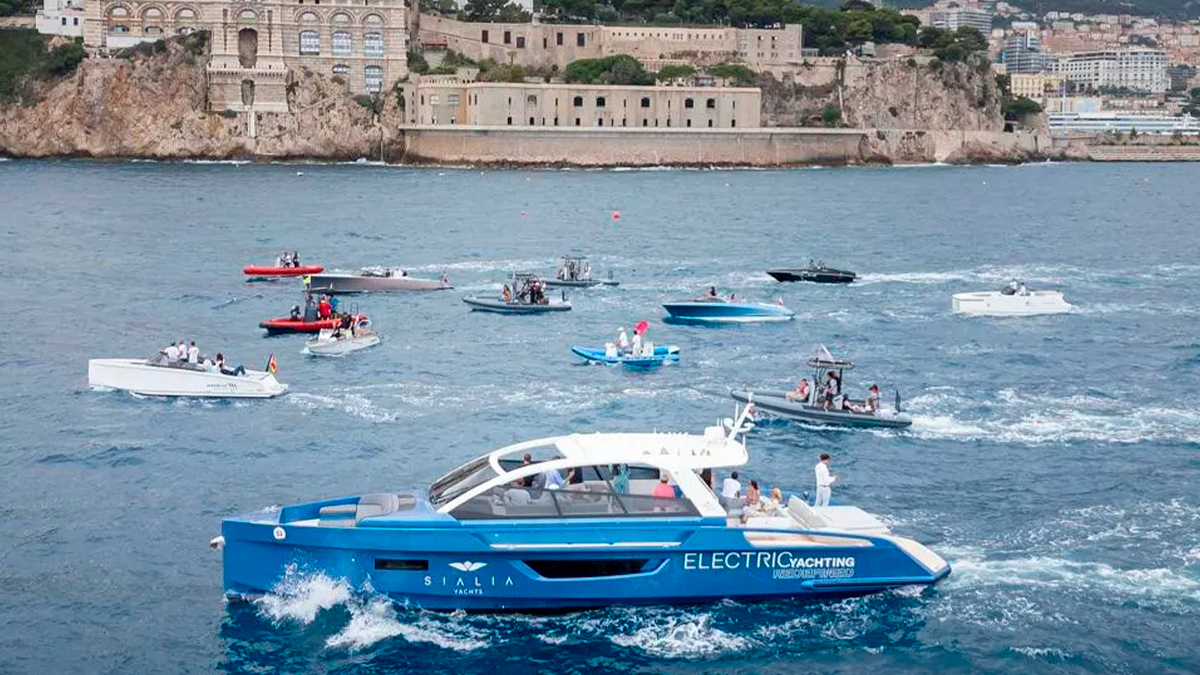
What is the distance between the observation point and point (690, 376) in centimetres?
4553

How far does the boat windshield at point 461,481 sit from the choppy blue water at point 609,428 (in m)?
1.82

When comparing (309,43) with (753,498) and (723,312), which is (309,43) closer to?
(723,312)

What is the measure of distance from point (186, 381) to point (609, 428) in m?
11.5

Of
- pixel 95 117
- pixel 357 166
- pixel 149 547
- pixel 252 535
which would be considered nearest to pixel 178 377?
pixel 149 547

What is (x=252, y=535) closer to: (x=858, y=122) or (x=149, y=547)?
(x=149, y=547)

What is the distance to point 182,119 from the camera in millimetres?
170250

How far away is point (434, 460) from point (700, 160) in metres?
143

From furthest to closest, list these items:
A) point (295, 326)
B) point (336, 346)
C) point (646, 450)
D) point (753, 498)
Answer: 1. point (295, 326)
2. point (336, 346)
3. point (646, 450)
4. point (753, 498)

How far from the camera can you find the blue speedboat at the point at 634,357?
46.8 metres

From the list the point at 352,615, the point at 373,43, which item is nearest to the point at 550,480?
the point at 352,615

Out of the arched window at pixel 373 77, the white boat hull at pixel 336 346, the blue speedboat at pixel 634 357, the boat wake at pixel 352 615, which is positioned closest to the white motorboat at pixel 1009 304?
the blue speedboat at pixel 634 357

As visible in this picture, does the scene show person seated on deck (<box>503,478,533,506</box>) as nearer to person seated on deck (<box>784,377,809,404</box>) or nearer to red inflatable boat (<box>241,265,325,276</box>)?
person seated on deck (<box>784,377,809,404</box>)

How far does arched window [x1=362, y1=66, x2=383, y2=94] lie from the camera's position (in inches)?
6865

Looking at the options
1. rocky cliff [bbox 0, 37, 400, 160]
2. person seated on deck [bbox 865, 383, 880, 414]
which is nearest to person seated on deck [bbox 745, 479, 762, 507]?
person seated on deck [bbox 865, 383, 880, 414]
